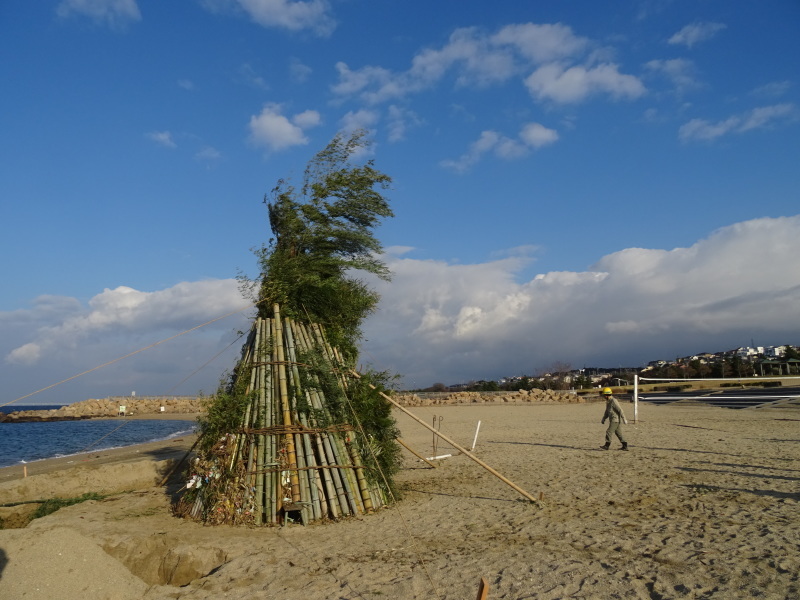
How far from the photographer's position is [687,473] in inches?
415

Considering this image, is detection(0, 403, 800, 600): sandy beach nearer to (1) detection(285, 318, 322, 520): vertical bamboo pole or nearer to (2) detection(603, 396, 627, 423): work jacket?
(1) detection(285, 318, 322, 520): vertical bamboo pole

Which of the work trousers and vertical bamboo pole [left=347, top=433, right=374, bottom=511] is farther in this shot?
the work trousers

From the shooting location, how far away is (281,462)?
8.41 meters

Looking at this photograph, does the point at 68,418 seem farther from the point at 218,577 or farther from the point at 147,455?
the point at 218,577

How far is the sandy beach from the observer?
18.1 ft

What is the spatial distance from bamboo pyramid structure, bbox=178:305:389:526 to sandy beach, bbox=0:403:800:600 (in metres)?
0.32

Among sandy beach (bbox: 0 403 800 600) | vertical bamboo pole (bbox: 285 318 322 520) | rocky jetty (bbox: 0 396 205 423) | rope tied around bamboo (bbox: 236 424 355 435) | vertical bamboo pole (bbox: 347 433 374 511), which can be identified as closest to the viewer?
sandy beach (bbox: 0 403 800 600)

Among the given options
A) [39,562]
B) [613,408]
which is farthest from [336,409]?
[613,408]

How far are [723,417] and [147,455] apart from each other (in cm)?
2189

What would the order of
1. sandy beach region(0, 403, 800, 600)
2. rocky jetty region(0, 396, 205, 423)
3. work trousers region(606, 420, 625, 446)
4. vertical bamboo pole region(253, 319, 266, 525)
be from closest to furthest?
sandy beach region(0, 403, 800, 600) → vertical bamboo pole region(253, 319, 266, 525) → work trousers region(606, 420, 625, 446) → rocky jetty region(0, 396, 205, 423)

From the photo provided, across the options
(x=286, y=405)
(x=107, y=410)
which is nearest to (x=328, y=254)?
(x=286, y=405)

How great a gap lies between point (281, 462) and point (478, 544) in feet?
10.2

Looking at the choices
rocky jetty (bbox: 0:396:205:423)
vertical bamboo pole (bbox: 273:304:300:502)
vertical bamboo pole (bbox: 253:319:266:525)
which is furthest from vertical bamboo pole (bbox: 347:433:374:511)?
rocky jetty (bbox: 0:396:205:423)

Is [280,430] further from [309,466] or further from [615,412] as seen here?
[615,412]
